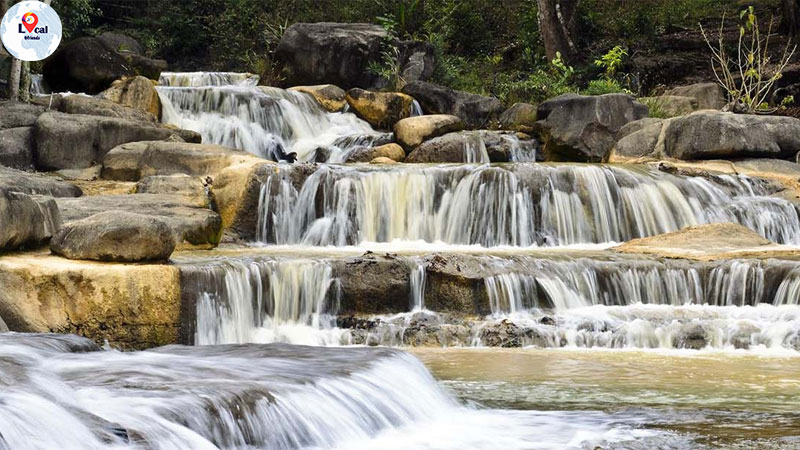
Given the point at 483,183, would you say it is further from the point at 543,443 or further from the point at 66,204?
the point at 543,443

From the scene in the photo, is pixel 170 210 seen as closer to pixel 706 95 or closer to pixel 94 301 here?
pixel 94 301

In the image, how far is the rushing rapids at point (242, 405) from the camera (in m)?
4.38

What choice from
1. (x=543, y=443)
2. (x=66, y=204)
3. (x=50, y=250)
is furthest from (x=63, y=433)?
(x=66, y=204)

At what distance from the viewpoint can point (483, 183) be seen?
1305cm

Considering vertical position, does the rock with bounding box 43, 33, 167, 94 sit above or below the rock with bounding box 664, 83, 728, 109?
above

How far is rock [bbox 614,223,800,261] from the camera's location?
423 inches

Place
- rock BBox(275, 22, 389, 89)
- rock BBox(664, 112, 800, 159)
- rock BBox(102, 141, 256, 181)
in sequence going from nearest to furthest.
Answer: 1. rock BBox(102, 141, 256, 181)
2. rock BBox(664, 112, 800, 159)
3. rock BBox(275, 22, 389, 89)

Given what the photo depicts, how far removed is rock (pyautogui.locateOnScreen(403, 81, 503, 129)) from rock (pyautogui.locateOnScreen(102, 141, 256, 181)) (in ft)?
20.5

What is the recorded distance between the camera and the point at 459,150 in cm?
1642

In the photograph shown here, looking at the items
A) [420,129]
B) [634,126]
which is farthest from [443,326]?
[634,126]

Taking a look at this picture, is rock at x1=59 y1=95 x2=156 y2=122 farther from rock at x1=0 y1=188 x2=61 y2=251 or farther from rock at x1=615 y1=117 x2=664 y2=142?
rock at x1=615 y1=117 x2=664 y2=142

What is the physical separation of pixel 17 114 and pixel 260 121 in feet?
14.2

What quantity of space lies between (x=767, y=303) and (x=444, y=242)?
14.4 feet

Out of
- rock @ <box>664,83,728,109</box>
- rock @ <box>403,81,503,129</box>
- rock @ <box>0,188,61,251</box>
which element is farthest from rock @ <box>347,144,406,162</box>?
rock @ <box>0,188,61,251</box>
